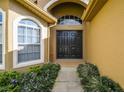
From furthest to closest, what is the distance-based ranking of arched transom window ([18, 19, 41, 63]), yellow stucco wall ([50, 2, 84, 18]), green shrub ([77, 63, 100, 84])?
yellow stucco wall ([50, 2, 84, 18]), arched transom window ([18, 19, 41, 63]), green shrub ([77, 63, 100, 84])

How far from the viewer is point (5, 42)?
31.8 feet

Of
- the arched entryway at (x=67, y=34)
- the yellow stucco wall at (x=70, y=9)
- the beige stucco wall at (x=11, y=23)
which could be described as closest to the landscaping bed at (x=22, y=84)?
the beige stucco wall at (x=11, y=23)

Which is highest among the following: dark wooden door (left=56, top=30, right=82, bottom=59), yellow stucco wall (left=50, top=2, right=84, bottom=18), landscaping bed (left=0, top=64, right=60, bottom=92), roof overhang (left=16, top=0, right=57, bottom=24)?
yellow stucco wall (left=50, top=2, right=84, bottom=18)

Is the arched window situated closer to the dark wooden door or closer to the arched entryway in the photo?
the arched entryway

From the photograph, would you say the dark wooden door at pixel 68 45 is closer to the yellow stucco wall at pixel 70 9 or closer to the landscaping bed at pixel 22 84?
the yellow stucco wall at pixel 70 9

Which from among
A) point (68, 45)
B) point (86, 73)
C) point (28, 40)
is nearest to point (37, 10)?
point (28, 40)

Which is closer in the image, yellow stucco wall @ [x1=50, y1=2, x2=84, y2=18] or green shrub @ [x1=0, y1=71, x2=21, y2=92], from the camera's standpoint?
green shrub @ [x1=0, y1=71, x2=21, y2=92]

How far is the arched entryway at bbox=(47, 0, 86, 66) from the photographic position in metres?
16.6

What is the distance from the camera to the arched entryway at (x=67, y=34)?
16.6 meters

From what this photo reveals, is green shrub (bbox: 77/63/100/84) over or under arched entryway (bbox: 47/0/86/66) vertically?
under

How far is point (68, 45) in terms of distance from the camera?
17.2 m

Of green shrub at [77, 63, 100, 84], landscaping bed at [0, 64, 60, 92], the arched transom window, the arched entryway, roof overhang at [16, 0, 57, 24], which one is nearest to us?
landscaping bed at [0, 64, 60, 92]

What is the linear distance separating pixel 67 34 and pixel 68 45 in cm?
100

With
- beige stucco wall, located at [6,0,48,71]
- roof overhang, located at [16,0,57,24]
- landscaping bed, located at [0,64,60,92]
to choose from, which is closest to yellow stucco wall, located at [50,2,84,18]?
roof overhang, located at [16,0,57,24]
